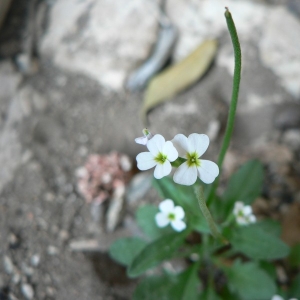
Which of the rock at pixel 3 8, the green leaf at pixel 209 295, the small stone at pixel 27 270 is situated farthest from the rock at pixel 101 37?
the green leaf at pixel 209 295

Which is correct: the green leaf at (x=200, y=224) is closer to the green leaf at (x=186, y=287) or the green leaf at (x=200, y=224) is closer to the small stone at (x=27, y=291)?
the green leaf at (x=186, y=287)

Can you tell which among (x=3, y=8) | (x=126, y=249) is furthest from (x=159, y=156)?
(x=3, y=8)

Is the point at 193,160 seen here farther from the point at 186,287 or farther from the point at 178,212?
the point at 186,287

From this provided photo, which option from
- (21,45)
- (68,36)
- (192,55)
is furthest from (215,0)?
(21,45)

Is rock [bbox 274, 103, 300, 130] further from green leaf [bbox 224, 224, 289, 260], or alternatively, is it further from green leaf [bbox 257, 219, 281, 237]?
green leaf [bbox 224, 224, 289, 260]

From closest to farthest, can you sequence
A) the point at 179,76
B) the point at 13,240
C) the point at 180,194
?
1. the point at 180,194
2. the point at 13,240
3. the point at 179,76

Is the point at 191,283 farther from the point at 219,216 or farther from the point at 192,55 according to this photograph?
the point at 192,55
